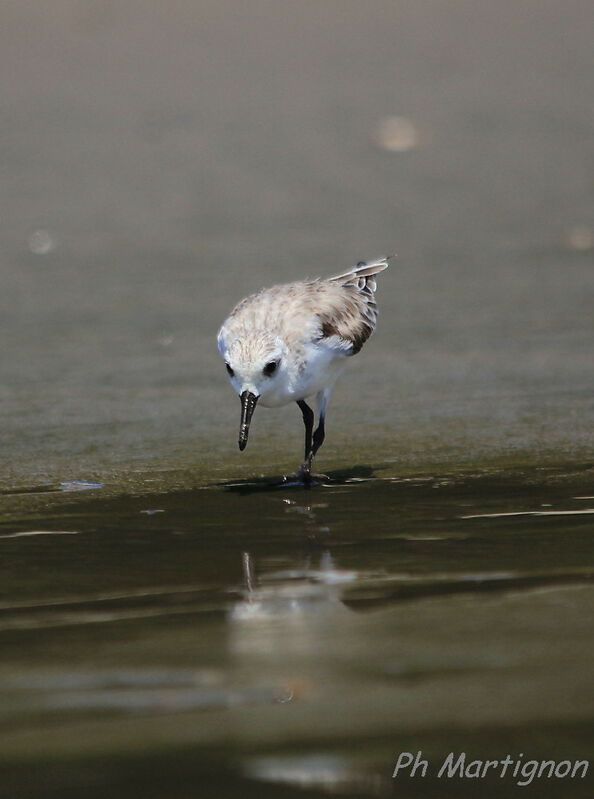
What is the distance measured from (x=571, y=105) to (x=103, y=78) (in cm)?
450

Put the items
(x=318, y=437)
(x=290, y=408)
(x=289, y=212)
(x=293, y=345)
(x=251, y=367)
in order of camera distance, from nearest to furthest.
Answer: (x=251, y=367) < (x=293, y=345) < (x=318, y=437) < (x=290, y=408) < (x=289, y=212)

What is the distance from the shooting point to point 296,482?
6.02 meters

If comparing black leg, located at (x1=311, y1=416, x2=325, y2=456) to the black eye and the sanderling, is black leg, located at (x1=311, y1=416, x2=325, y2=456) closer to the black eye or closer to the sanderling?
the sanderling

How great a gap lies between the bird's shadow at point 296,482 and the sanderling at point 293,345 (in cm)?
8

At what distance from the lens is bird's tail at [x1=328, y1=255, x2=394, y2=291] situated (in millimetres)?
7770

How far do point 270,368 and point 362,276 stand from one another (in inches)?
75.5

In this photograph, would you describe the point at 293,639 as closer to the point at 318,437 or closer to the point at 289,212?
the point at 318,437

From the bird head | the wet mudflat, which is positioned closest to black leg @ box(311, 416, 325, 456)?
the bird head

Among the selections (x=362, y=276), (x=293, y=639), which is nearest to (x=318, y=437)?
(x=362, y=276)

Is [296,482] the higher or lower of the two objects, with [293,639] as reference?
higher

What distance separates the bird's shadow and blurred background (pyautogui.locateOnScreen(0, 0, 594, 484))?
23cm

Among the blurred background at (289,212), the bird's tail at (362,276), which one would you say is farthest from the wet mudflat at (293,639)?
the bird's tail at (362,276)

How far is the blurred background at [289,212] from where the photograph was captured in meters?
7.25

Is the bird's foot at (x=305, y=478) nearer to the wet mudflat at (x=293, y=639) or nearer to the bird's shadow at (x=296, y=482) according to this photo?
the bird's shadow at (x=296, y=482)
